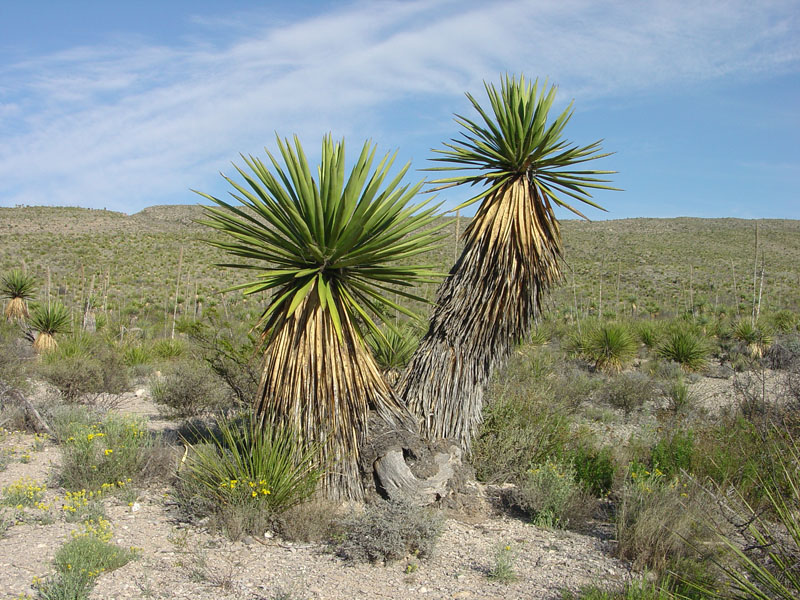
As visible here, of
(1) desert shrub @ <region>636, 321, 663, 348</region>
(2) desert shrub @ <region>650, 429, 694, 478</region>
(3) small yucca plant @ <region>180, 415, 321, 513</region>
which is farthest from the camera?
(1) desert shrub @ <region>636, 321, 663, 348</region>

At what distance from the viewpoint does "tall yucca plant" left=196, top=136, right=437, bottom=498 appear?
5746mm

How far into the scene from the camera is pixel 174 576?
4.61m

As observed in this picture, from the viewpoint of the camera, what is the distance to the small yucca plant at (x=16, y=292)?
16.9m

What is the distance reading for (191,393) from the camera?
10570 mm

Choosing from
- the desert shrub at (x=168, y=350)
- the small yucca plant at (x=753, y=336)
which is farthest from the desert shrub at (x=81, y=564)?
the small yucca plant at (x=753, y=336)

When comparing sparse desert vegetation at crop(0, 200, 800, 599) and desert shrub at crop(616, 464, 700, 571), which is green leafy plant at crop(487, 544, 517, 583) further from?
desert shrub at crop(616, 464, 700, 571)

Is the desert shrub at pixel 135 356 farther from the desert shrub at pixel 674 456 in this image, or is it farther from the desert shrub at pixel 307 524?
the desert shrub at pixel 674 456

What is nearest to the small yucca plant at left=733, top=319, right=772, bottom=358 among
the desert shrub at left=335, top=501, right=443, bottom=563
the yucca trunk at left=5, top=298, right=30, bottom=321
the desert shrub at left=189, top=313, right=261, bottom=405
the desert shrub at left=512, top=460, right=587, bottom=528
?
the desert shrub at left=512, top=460, right=587, bottom=528

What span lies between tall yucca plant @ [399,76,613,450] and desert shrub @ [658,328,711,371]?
11044 mm

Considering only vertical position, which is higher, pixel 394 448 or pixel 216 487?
pixel 394 448

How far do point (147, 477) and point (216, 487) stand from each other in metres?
1.53

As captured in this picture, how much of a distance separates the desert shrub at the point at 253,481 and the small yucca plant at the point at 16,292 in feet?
45.4

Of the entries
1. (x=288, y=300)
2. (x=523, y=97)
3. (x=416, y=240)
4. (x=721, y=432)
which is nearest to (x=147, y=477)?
(x=288, y=300)

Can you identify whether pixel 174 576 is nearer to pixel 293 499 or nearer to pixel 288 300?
pixel 293 499
